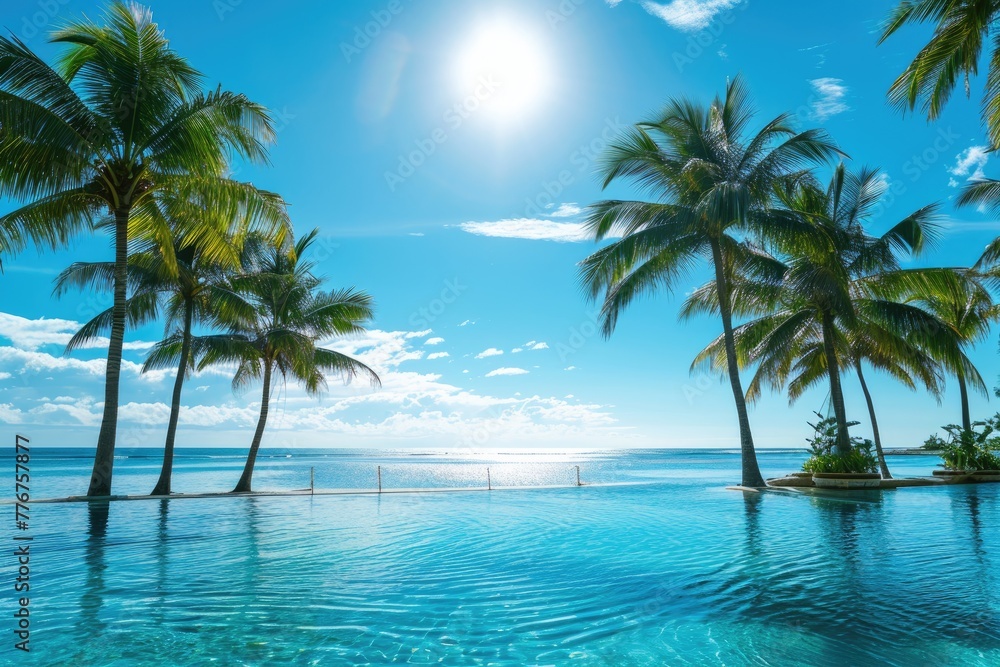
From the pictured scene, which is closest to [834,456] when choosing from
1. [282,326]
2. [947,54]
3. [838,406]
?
[838,406]

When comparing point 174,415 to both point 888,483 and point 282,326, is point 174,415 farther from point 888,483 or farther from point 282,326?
point 888,483

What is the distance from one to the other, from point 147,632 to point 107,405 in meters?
10.3

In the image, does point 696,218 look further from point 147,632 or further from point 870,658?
point 147,632

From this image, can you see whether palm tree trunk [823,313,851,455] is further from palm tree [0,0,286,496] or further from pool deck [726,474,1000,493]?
palm tree [0,0,286,496]

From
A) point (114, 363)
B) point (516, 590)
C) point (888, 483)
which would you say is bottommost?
point (888, 483)

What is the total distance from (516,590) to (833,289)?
14.6 meters

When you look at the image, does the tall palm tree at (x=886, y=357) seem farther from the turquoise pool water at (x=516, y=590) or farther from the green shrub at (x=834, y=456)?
the turquoise pool water at (x=516, y=590)

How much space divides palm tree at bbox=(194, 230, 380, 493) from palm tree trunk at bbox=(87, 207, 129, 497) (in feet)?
14.9

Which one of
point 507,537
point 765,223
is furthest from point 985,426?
point 507,537

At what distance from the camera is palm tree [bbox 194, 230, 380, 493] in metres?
19.5

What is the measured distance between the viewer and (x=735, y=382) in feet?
59.8

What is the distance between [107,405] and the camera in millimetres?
13555

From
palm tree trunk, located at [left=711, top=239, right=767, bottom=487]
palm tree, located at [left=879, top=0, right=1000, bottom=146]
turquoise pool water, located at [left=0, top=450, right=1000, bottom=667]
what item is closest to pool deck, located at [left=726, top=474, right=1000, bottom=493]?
palm tree trunk, located at [left=711, top=239, right=767, bottom=487]

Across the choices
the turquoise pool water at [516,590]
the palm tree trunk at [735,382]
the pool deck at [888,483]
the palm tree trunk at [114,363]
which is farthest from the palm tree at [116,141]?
the pool deck at [888,483]
